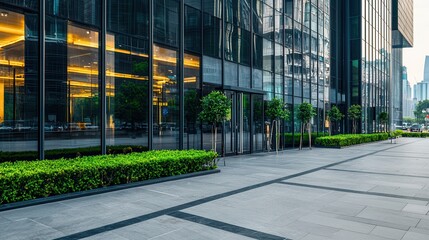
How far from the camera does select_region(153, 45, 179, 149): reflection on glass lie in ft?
51.3

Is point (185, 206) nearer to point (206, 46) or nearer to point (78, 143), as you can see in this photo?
point (78, 143)

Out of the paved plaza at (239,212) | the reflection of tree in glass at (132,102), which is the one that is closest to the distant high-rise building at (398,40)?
the reflection of tree in glass at (132,102)

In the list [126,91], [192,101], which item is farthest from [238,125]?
[126,91]

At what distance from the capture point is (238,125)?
21.6 m

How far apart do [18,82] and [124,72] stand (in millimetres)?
4593

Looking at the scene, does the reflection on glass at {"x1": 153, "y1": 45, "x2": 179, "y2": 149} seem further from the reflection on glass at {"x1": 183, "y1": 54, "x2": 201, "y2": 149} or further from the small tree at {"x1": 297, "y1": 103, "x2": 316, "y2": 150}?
the small tree at {"x1": 297, "y1": 103, "x2": 316, "y2": 150}

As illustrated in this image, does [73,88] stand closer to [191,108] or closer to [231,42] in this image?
[191,108]

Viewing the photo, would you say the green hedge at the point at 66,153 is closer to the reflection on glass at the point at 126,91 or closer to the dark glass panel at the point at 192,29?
the reflection on glass at the point at 126,91

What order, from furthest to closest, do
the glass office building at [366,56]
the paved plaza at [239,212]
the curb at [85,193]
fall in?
the glass office building at [366,56]
the curb at [85,193]
the paved plaza at [239,212]

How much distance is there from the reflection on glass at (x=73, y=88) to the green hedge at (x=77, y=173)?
2.69 metres

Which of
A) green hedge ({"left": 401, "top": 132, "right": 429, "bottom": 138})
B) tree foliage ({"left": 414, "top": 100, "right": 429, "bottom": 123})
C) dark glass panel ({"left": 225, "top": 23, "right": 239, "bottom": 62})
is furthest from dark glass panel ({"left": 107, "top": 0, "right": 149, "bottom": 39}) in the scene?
tree foliage ({"left": 414, "top": 100, "right": 429, "bottom": 123})

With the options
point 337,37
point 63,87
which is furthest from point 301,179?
point 337,37

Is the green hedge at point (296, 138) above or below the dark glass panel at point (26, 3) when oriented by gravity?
below

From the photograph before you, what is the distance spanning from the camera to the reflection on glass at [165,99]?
15633mm
